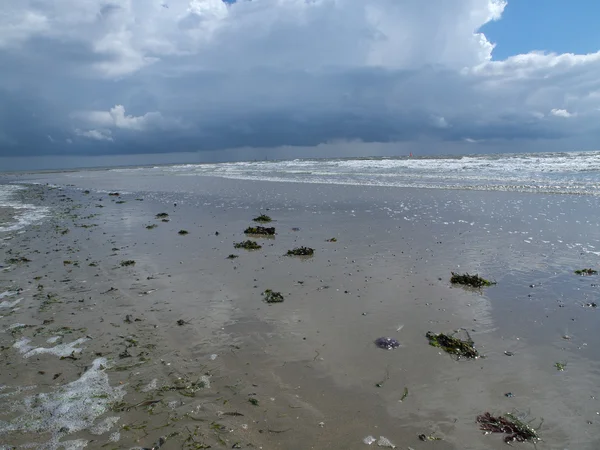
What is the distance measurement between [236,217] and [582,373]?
13253mm

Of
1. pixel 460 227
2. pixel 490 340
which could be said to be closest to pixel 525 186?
pixel 460 227

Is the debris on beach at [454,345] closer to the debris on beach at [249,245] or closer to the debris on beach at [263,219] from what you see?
the debris on beach at [249,245]

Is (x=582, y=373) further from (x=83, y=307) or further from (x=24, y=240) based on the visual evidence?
(x=24, y=240)

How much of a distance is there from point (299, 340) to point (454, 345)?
2281 millimetres

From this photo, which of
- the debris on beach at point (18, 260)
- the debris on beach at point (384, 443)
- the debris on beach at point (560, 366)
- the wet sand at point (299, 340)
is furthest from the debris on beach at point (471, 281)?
the debris on beach at point (18, 260)

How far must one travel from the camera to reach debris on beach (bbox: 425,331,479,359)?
5.25m

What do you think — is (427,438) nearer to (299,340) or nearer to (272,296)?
(299,340)

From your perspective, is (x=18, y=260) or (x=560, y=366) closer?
(x=560, y=366)

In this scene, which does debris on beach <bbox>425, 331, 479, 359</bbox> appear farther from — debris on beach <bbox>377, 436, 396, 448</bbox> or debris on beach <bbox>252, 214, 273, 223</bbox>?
debris on beach <bbox>252, 214, 273, 223</bbox>

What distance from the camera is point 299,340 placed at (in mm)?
5766

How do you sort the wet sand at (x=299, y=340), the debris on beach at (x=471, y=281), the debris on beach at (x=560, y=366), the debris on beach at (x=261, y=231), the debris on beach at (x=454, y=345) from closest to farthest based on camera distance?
1. the wet sand at (x=299, y=340)
2. the debris on beach at (x=560, y=366)
3. the debris on beach at (x=454, y=345)
4. the debris on beach at (x=471, y=281)
5. the debris on beach at (x=261, y=231)

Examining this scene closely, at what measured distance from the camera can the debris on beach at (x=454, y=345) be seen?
5254 millimetres

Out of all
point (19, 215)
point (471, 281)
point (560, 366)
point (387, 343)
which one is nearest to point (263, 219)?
point (471, 281)

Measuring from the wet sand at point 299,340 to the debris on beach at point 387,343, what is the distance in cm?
11
